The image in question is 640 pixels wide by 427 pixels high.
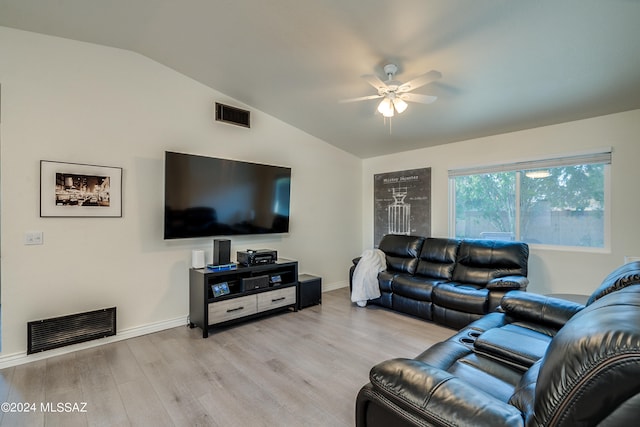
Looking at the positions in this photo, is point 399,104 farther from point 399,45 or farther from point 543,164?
point 543,164

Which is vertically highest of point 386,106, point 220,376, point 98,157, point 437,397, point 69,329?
point 386,106

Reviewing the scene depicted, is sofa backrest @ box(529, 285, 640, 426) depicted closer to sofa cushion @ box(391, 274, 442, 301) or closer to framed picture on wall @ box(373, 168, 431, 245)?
sofa cushion @ box(391, 274, 442, 301)

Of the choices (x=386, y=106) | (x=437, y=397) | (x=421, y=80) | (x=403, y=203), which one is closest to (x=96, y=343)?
(x=437, y=397)

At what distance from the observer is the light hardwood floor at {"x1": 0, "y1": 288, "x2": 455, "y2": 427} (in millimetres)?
1877

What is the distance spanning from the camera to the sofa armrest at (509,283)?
9.93 ft

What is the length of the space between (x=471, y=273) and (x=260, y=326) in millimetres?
2646

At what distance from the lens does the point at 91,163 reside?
9.39 ft

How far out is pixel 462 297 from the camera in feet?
10.4

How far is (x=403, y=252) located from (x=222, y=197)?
266 centimetres

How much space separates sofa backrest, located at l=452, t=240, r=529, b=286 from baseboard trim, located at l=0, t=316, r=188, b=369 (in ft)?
11.4

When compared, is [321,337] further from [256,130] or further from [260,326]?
[256,130]

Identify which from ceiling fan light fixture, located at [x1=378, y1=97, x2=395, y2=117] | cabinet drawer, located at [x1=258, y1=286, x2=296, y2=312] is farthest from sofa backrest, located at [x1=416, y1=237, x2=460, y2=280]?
ceiling fan light fixture, located at [x1=378, y1=97, x2=395, y2=117]

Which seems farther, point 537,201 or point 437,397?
point 537,201

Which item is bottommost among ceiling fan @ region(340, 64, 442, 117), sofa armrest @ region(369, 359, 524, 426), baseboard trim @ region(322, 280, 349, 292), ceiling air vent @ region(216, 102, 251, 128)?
baseboard trim @ region(322, 280, 349, 292)
